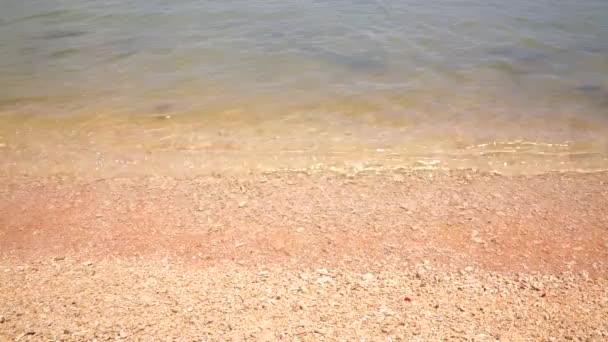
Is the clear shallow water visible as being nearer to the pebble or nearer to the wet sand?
the wet sand

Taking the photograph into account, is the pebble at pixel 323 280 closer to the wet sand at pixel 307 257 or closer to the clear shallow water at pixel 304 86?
the wet sand at pixel 307 257

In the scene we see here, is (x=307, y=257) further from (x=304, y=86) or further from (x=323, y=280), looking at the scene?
(x=304, y=86)

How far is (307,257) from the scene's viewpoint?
3.95m

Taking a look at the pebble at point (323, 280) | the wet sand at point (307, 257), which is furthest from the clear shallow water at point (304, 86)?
the pebble at point (323, 280)

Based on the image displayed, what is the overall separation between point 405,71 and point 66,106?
14.9 ft

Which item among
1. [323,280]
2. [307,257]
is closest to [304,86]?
[307,257]

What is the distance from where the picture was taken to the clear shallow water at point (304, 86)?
567 cm

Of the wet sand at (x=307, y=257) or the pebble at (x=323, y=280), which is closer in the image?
the wet sand at (x=307, y=257)

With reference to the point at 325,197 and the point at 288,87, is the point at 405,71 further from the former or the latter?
the point at 325,197

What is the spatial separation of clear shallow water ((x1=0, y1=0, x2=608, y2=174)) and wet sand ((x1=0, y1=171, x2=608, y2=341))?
1.65 ft

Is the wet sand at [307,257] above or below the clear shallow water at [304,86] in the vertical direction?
below

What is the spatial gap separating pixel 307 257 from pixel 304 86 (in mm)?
3773

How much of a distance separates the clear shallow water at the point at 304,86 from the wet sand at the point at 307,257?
19.7 inches

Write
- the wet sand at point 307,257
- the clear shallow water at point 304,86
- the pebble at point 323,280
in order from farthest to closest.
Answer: the clear shallow water at point 304,86
the pebble at point 323,280
the wet sand at point 307,257
